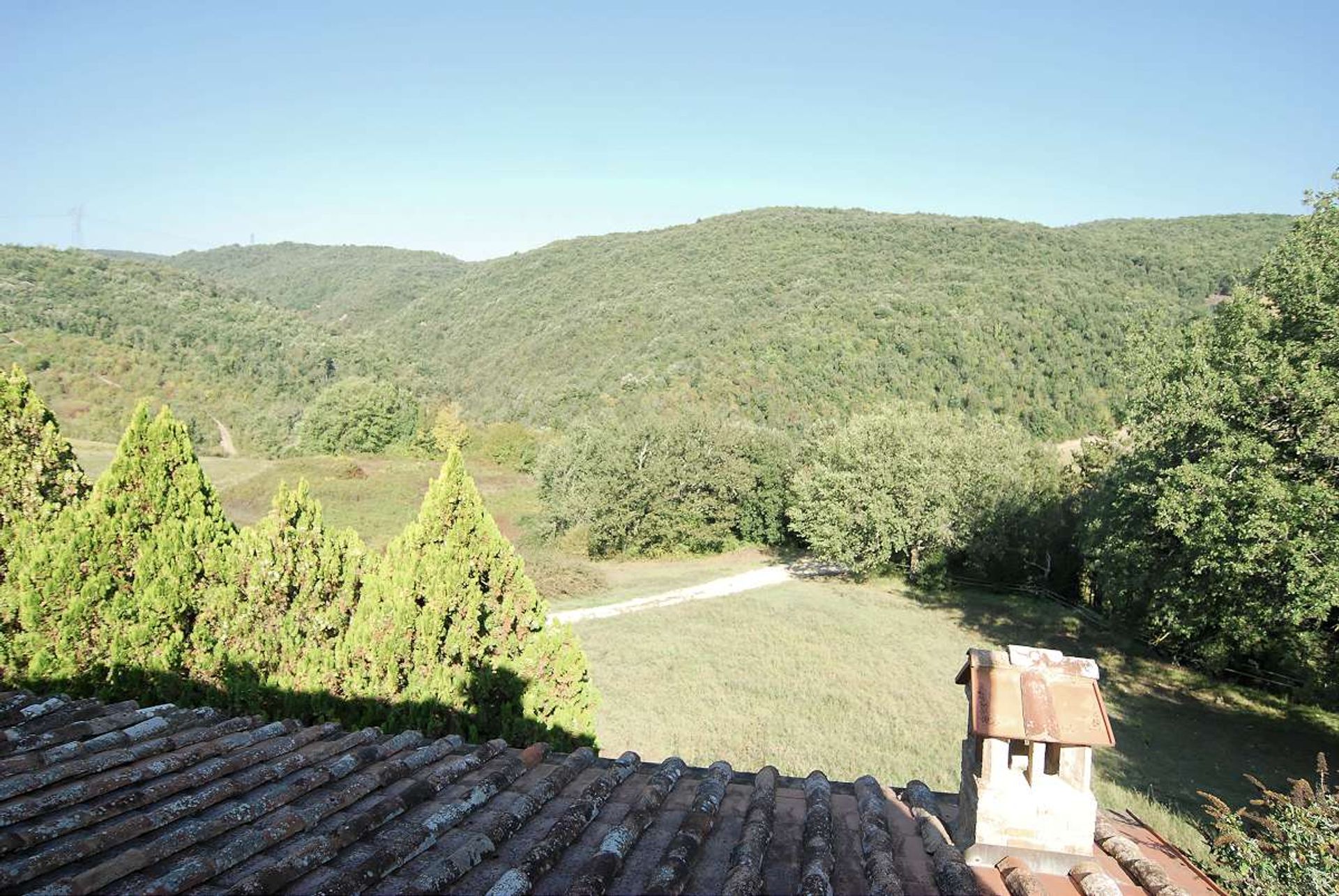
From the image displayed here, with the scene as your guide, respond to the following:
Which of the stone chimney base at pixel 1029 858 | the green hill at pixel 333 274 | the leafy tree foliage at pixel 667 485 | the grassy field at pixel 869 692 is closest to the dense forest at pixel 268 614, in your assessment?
the grassy field at pixel 869 692

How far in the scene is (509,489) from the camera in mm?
45781

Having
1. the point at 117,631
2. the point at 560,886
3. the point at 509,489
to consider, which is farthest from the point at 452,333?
the point at 560,886

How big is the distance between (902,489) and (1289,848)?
71.3 ft

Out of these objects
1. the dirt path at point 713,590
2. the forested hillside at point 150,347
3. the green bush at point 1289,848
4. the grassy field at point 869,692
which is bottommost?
the dirt path at point 713,590

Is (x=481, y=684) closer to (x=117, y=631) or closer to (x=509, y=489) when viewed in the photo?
(x=117, y=631)

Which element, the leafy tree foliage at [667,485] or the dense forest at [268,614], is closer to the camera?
the dense forest at [268,614]

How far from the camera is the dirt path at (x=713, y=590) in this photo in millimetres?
23562

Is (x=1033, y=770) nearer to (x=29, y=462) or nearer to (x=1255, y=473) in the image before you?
(x=29, y=462)

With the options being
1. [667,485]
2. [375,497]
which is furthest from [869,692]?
[375,497]

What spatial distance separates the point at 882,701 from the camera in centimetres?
1591

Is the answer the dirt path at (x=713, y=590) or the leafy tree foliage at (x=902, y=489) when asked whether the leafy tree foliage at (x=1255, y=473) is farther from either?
the dirt path at (x=713, y=590)

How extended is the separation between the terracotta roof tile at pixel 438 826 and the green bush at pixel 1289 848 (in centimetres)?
164

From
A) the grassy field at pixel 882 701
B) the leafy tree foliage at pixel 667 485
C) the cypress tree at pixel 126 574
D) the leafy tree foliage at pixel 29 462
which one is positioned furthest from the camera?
the leafy tree foliage at pixel 667 485

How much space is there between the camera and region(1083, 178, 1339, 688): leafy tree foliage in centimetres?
1184
